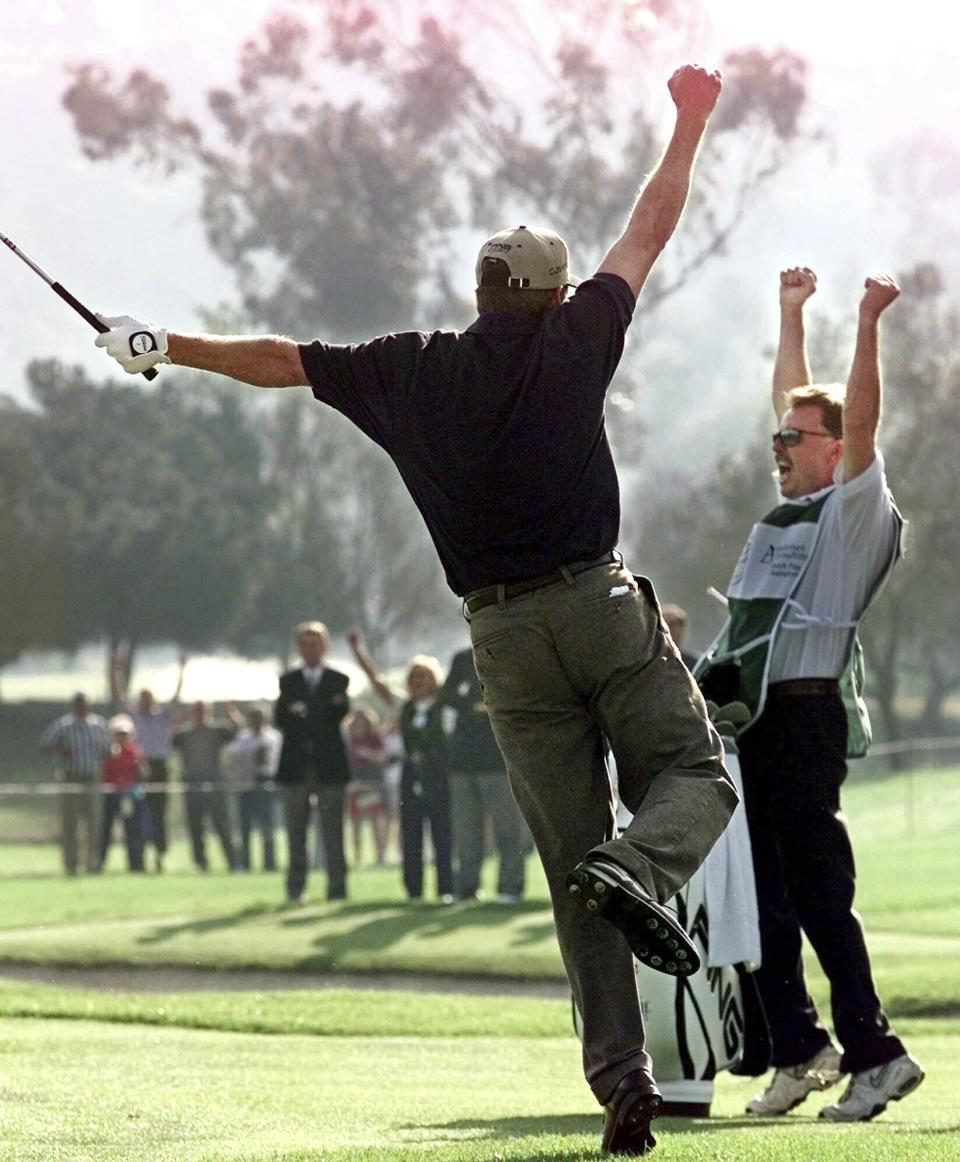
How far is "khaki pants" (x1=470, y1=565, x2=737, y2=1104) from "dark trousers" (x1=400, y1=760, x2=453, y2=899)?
11.5 m

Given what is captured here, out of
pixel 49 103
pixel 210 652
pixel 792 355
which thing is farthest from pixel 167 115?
pixel 49 103

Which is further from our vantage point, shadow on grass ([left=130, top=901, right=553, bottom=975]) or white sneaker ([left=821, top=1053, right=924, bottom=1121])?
shadow on grass ([left=130, top=901, right=553, bottom=975])

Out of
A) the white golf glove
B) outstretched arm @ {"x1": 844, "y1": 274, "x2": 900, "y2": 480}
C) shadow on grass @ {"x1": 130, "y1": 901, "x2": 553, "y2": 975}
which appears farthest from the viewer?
shadow on grass @ {"x1": 130, "y1": 901, "x2": 553, "y2": 975}

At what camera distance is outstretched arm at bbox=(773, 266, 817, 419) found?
278 inches

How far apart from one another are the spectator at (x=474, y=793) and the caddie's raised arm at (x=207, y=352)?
1107 centimetres

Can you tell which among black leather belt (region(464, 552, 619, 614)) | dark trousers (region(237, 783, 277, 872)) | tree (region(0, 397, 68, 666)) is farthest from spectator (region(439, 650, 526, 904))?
tree (region(0, 397, 68, 666))

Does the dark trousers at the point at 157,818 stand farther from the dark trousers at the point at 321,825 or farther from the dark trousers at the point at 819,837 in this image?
the dark trousers at the point at 819,837

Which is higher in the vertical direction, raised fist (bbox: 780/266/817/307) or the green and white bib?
raised fist (bbox: 780/266/817/307)

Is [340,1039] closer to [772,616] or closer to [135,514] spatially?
[772,616]

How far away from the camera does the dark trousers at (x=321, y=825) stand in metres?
16.8

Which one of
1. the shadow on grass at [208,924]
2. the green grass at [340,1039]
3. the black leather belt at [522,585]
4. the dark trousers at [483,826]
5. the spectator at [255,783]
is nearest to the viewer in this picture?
the black leather belt at [522,585]

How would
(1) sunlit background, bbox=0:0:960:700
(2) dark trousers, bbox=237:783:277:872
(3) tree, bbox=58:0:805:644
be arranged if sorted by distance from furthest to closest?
(1) sunlit background, bbox=0:0:960:700
(3) tree, bbox=58:0:805:644
(2) dark trousers, bbox=237:783:277:872

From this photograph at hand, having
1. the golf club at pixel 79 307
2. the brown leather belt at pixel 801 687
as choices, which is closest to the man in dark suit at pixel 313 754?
the brown leather belt at pixel 801 687

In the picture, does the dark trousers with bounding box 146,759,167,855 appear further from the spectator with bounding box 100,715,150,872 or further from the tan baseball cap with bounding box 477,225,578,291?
the tan baseball cap with bounding box 477,225,578,291
